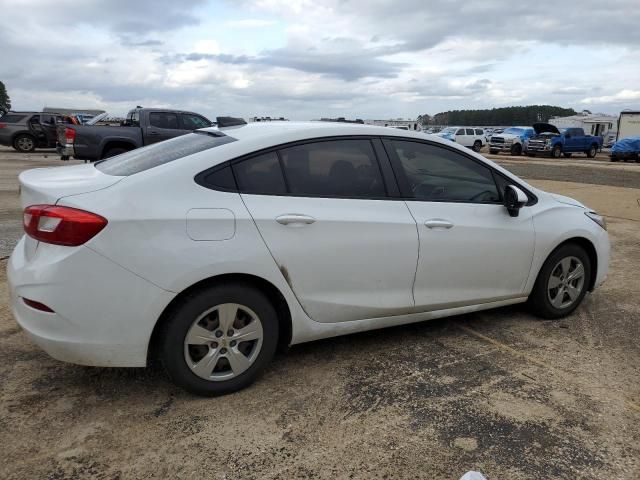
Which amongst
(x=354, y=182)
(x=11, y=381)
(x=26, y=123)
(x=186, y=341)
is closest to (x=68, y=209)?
(x=186, y=341)

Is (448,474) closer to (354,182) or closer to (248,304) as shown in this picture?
(248,304)

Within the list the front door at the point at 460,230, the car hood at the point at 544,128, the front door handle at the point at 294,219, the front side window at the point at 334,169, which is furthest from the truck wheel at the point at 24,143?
the car hood at the point at 544,128

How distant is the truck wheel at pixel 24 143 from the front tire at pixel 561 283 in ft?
79.8

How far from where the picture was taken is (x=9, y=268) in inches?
122

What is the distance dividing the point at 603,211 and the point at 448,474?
31.1ft

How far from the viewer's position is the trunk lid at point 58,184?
9.32 feet

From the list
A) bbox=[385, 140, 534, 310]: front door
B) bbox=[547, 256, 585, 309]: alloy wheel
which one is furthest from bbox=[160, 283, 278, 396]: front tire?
bbox=[547, 256, 585, 309]: alloy wheel

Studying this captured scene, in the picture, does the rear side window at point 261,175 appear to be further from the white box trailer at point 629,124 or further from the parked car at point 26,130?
the white box trailer at point 629,124

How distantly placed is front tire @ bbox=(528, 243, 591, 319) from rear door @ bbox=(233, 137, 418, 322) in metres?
1.35

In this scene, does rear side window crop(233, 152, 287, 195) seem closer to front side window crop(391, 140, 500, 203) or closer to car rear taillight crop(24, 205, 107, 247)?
car rear taillight crop(24, 205, 107, 247)

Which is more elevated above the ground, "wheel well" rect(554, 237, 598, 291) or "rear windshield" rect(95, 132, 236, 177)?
"rear windshield" rect(95, 132, 236, 177)

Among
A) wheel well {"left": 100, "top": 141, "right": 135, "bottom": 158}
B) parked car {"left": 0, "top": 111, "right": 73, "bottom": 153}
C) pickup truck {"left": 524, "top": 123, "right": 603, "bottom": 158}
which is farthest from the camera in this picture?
pickup truck {"left": 524, "top": 123, "right": 603, "bottom": 158}

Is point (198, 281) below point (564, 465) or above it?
above

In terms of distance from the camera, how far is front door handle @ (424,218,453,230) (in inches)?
142
